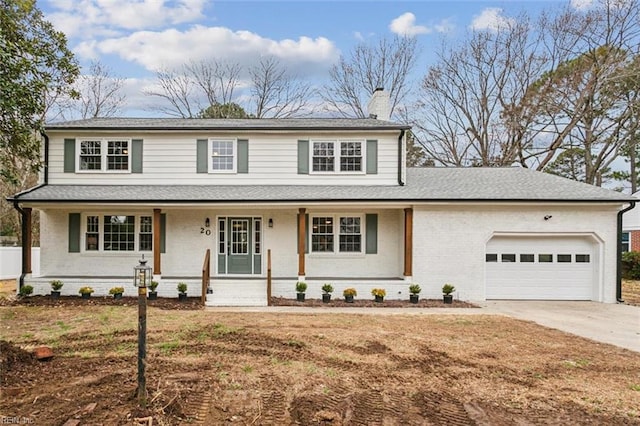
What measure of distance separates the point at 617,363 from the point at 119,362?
7.14 m

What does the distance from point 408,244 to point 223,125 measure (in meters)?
7.31

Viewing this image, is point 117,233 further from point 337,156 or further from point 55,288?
point 337,156

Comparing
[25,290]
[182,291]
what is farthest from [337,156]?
[25,290]

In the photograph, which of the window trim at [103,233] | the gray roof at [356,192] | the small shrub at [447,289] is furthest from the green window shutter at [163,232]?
the small shrub at [447,289]

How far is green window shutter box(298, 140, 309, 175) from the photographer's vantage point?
1297 centimetres

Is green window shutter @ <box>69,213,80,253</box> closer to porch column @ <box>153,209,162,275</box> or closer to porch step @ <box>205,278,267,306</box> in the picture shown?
porch column @ <box>153,209,162,275</box>

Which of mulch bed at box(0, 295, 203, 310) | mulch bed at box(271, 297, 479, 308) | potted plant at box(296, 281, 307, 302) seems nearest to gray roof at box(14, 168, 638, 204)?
potted plant at box(296, 281, 307, 302)

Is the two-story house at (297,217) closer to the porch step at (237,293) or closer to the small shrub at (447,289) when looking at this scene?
the porch step at (237,293)

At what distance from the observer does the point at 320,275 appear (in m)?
12.4

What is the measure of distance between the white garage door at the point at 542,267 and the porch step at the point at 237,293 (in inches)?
272

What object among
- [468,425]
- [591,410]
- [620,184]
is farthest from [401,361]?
[620,184]

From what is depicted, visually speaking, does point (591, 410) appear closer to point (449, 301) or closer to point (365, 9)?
point (449, 301)

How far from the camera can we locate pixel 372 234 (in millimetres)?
12516

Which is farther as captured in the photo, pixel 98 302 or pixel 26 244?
pixel 26 244
